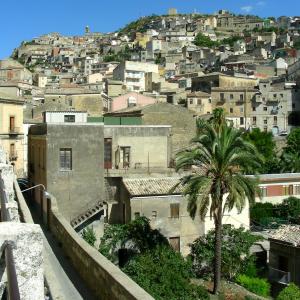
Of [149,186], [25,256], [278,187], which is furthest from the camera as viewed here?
[278,187]

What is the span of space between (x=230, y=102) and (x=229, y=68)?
3613 cm

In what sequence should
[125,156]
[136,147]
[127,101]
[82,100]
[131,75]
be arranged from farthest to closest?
[131,75] → [127,101] → [82,100] → [136,147] → [125,156]

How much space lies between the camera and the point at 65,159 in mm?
28281

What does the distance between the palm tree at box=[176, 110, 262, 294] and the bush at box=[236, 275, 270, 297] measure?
2.92m

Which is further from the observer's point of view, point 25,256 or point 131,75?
point 131,75

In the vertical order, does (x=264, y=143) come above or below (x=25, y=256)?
above

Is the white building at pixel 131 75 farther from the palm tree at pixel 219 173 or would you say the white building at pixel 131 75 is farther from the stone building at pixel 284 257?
the palm tree at pixel 219 173

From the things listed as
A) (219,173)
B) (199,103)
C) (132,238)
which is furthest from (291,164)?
(219,173)

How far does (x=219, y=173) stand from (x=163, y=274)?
5.11 meters

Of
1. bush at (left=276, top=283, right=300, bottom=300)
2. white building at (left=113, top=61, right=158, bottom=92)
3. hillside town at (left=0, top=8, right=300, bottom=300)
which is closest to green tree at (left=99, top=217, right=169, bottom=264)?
hillside town at (left=0, top=8, right=300, bottom=300)

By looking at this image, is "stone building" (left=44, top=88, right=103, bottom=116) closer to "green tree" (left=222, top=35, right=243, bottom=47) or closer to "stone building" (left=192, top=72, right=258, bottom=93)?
"stone building" (left=192, top=72, right=258, bottom=93)

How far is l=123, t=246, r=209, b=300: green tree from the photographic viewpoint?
2195cm

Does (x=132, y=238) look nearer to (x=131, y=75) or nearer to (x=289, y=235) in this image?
(x=289, y=235)

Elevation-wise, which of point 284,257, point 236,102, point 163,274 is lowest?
point 284,257
